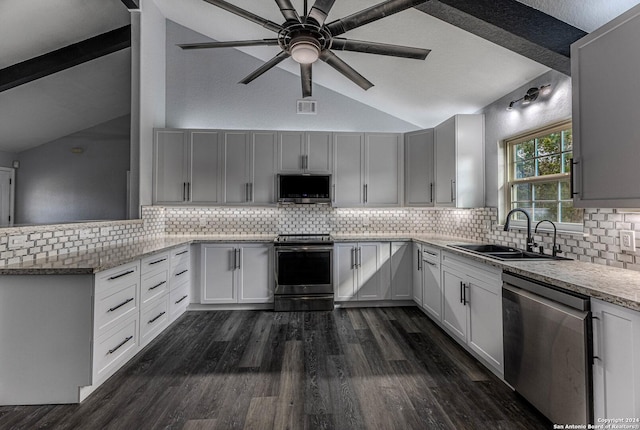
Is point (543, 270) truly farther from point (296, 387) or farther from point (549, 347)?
point (296, 387)

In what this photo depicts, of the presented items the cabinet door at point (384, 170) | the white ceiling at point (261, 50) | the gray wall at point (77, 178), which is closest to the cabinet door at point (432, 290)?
the cabinet door at point (384, 170)

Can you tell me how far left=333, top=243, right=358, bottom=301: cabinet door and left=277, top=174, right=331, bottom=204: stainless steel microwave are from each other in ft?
2.25

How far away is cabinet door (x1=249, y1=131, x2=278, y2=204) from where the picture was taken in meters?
3.89

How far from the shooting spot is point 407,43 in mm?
2752

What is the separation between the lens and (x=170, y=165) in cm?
382

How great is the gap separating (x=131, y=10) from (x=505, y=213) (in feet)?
16.2

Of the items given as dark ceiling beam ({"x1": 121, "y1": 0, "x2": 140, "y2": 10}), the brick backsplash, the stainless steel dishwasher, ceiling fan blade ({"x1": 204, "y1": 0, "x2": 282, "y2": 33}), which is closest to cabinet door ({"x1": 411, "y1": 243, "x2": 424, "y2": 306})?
the brick backsplash

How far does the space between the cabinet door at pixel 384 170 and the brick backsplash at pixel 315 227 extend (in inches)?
12.6

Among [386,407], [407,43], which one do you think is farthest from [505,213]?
[386,407]

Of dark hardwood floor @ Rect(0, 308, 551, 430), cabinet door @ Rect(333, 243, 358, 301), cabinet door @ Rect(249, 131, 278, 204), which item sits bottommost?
dark hardwood floor @ Rect(0, 308, 551, 430)

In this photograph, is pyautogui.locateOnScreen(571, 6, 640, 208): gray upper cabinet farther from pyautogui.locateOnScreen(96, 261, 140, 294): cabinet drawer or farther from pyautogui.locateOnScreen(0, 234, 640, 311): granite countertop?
pyautogui.locateOnScreen(96, 261, 140, 294): cabinet drawer

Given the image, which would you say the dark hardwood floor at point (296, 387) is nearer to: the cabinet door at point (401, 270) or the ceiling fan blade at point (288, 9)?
the cabinet door at point (401, 270)

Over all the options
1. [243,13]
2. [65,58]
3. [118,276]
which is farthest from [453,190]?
[65,58]

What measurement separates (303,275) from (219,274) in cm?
104
